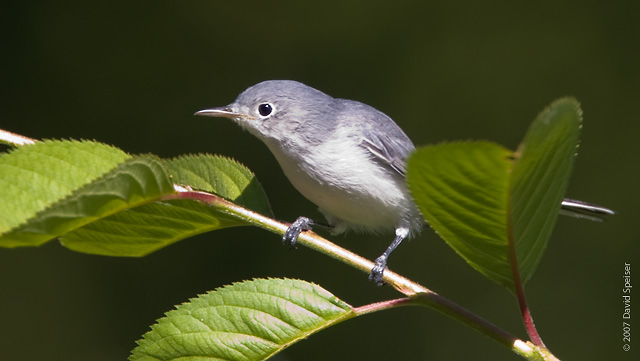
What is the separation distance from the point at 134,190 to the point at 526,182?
632 mm

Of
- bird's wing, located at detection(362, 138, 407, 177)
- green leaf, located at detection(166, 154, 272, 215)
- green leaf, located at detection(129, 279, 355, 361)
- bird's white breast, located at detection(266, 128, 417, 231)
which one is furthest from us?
bird's wing, located at detection(362, 138, 407, 177)

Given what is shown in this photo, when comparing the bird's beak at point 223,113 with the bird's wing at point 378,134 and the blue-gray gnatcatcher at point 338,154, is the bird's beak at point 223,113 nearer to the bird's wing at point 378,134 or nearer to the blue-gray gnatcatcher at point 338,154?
the blue-gray gnatcatcher at point 338,154

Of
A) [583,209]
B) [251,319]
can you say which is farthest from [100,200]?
[583,209]

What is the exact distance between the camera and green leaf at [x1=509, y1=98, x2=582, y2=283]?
958mm

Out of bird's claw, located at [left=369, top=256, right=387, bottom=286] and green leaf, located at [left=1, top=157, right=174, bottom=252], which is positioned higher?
green leaf, located at [left=1, top=157, right=174, bottom=252]

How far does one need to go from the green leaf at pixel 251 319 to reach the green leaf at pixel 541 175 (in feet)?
1.16

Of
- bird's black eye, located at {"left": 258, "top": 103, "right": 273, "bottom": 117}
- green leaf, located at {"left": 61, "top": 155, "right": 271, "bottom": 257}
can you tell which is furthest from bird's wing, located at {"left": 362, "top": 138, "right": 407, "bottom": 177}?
green leaf, located at {"left": 61, "top": 155, "right": 271, "bottom": 257}

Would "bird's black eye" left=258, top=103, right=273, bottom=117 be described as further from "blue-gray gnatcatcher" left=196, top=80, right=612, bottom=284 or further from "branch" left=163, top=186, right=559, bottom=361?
"branch" left=163, top=186, right=559, bottom=361

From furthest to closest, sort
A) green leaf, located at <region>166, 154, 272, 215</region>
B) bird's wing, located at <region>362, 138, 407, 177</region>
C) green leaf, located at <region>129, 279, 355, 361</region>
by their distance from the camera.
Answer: bird's wing, located at <region>362, 138, 407, 177</region> → green leaf, located at <region>166, 154, 272, 215</region> → green leaf, located at <region>129, 279, 355, 361</region>

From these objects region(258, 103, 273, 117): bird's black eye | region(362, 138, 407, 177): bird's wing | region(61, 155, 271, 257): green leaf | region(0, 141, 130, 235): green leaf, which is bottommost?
region(61, 155, 271, 257): green leaf

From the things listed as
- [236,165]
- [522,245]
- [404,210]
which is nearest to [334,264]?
[404,210]

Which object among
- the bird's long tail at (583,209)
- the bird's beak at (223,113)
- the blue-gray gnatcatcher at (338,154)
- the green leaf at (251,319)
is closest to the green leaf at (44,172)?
the green leaf at (251,319)

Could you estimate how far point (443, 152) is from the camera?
3.18 ft

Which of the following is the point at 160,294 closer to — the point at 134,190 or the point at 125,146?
the point at 125,146
